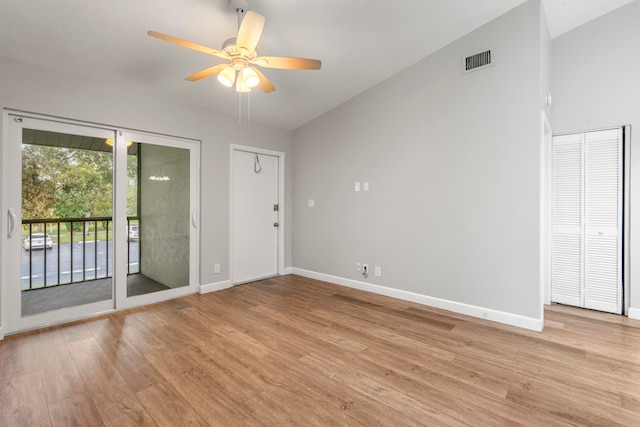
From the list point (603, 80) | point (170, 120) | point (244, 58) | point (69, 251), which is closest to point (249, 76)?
point (244, 58)

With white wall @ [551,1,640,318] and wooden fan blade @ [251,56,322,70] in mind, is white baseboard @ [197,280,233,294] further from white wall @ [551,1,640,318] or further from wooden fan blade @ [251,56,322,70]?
white wall @ [551,1,640,318]

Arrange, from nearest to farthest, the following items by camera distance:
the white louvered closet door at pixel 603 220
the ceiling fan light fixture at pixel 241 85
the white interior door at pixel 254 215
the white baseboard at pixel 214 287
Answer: the ceiling fan light fixture at pixel 241 85 → the white louvered closet door at pixel 603 220 → the white baseboard at pixel 214 287 → the white interior door at pixel 254 215

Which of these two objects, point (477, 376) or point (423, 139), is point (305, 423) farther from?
point (423, 139)

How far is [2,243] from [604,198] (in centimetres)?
601

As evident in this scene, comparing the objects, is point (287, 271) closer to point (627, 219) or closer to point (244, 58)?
point (244, 58)

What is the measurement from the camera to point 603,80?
3184 millimetres

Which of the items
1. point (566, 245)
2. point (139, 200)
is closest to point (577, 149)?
point (566, 245)

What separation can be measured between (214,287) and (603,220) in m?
4.76

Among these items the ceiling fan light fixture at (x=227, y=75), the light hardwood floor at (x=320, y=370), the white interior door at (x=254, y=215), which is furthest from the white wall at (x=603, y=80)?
the white interior door at (x=254, y=215)

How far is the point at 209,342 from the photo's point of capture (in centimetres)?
255

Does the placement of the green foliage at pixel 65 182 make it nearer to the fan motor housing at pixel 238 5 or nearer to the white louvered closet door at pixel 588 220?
the fan motor housing at pixel 238 5

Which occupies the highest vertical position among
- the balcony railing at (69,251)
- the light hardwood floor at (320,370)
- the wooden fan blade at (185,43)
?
the wooden fan blade at (185,43)

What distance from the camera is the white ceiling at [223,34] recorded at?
2309 millimetres

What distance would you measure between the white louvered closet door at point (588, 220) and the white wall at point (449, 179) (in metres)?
1.09
